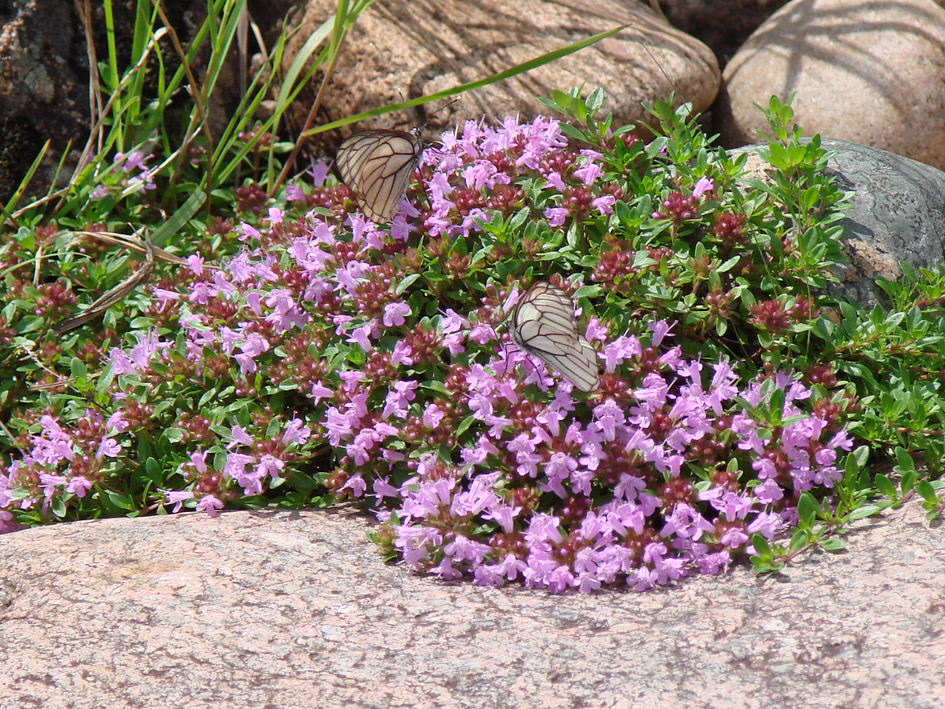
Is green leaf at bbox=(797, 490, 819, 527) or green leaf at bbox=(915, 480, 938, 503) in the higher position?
green leaf at bbox=(915, 480, 938, 503)

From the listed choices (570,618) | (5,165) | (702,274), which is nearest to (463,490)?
(570,618)

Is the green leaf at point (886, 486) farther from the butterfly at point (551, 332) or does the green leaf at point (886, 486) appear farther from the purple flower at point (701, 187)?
the purple flower at point (701, 187)

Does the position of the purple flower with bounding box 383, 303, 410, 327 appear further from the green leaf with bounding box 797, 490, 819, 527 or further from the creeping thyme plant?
the green leaf with bounding box 797, 490, 819, 527

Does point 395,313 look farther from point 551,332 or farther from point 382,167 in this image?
point 551,332

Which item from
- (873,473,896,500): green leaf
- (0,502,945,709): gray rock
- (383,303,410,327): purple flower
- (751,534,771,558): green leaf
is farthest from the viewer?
(383,303,410,327): purple flower

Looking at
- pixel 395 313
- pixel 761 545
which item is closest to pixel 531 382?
pixel 395 313

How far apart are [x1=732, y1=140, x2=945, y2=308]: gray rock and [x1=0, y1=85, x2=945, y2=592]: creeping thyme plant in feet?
0.62

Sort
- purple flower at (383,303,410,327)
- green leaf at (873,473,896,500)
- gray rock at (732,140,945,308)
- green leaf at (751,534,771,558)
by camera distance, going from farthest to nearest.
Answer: gray rock at (732,140,945,308)
purple flower at (383,303,410,327)
green leaf at (873,473,896,500)
green leaf at (751,534,771,558)

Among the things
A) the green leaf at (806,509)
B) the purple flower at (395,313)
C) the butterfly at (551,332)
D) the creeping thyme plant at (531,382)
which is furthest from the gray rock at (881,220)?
the purple flower at (395,313)

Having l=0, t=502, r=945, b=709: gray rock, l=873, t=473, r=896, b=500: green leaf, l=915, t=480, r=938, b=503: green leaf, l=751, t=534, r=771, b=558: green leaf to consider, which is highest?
l=915, t=480, r=938, b=503: green leaf

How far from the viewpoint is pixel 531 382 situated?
316 centimetres

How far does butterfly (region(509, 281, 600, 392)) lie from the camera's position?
2.84 meters

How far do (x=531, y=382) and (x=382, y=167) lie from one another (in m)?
1.26

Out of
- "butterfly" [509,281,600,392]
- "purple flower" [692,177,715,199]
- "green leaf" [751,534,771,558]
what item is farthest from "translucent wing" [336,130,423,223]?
"green leaf" [751,534,771,558]
